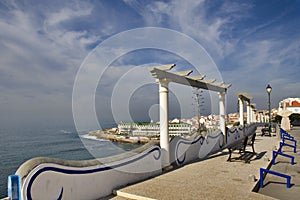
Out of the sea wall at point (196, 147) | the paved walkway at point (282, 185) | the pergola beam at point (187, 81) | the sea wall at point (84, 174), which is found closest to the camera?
the sea wall at point (84, 174)

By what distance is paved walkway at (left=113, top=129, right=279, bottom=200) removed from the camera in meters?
4.28

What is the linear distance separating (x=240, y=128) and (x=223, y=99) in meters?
4.04

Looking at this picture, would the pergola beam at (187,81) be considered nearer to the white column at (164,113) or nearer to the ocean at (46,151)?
the white column at (164,113)

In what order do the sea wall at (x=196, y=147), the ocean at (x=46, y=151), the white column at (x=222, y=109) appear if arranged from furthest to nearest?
the ocean at (x=46, y=151)
the white column at (x=222, y=109)
the sea wall at (x=196, y=147)

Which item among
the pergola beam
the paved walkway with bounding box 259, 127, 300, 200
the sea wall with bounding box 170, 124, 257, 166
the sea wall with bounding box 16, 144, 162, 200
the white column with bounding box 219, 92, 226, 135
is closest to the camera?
the sea wall with bounding box 16, 144, 162, 200

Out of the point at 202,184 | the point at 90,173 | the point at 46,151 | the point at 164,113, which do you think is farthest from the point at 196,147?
the point at 46,151

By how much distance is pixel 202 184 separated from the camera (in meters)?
5.01

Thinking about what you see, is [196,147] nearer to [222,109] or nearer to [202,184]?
[202,184]

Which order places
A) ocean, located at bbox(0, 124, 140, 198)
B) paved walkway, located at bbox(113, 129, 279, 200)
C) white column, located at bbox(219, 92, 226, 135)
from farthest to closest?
1. ocean, located at bbox(0, 124, 140, 198)
2. white column, located at bbox(219, 92, 226, 135)
3. paved walkway, located at bbox(113, 129, 279, 200)

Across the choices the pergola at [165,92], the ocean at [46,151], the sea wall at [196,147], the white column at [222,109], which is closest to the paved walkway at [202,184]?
the sea wall at [196,147]

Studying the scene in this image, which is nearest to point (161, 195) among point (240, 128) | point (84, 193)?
point (84, 193)

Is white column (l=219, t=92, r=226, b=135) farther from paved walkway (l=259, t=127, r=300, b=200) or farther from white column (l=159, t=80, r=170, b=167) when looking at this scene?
white column (l=159, t=80, r=170, b=167)

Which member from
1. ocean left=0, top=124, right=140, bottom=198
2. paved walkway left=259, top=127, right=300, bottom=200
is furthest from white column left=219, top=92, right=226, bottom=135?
ocean left=0, top=124, right=140, bottom=198

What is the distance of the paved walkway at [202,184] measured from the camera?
4.28m
